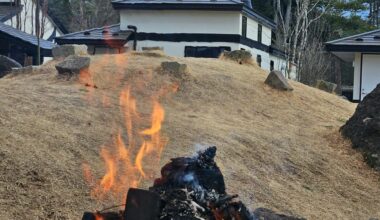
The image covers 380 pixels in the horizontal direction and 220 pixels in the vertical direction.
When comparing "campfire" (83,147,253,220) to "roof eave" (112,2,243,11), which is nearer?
"campfire" (83,147,253,220)

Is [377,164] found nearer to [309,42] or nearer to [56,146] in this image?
[56,146]

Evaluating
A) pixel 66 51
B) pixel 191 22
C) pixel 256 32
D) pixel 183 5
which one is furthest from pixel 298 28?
pixel 66 51

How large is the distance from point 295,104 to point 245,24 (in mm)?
16661

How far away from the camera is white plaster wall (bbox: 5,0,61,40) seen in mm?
38281

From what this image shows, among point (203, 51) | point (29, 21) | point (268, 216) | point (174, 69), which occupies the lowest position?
point (268, 216)

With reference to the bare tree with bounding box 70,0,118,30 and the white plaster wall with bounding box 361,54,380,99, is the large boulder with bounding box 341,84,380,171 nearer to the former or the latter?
the white plaster wall with bounding box 361,54,380,99

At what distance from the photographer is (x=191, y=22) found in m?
28.6

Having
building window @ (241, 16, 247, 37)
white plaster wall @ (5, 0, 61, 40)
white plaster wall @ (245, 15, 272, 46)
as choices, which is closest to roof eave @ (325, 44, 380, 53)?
building window @ (241, 16, 247, 37)

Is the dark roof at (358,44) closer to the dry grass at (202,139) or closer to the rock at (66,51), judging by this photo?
the dry grass at (202,139)

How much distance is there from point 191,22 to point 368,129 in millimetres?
18131

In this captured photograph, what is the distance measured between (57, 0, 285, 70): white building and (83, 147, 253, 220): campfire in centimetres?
2210

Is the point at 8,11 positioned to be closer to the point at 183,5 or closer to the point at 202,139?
the point at 183,5

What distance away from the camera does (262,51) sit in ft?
110

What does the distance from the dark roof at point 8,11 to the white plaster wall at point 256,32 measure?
14257 millimetres
